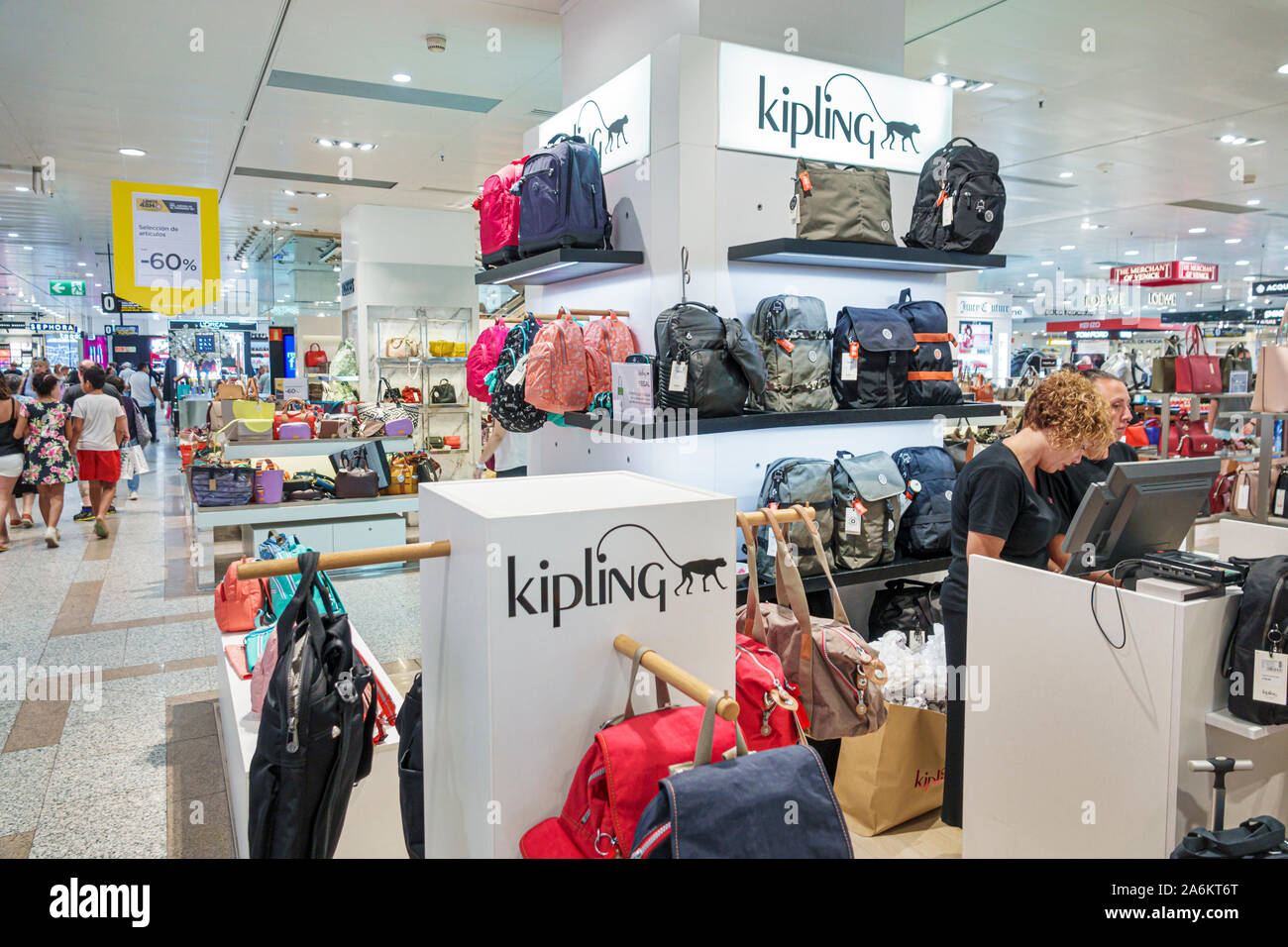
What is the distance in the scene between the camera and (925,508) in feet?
13.1

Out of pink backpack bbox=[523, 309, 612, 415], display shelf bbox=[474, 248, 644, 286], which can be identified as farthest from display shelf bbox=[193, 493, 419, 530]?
pink backpack bbox=[523, 309, 612, 415]

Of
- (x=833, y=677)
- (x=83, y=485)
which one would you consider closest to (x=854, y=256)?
(x=833, y=677)

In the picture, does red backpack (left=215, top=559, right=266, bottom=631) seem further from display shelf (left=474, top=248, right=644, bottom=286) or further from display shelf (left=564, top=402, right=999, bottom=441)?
display shelf (left=474, top=248, right=644, bottom=286)

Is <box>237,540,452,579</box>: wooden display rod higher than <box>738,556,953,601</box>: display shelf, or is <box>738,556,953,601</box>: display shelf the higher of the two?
<box>237,540,452,579</box>: wooden display rod

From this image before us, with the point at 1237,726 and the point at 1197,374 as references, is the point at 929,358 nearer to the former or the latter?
the point at 1237,726

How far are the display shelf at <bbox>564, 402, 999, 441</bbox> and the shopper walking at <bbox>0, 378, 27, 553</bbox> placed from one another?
20.7 ft

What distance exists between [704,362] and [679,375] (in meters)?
0.11

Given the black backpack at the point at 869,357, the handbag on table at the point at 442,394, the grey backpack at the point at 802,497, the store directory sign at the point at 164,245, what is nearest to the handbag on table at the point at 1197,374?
the black backpack at the point at 869,357

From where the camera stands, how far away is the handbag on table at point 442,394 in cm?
1111

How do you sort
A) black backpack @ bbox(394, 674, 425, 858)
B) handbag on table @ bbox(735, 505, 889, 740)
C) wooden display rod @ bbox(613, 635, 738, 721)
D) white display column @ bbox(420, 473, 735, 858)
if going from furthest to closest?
handbag on table @ bbox(735, 505, 889, 740)
black backpack @ bbox(394, 674, 425, 858)
white display column @ bbox(420, 473, 735, 858)
wooden display rod @ bbox(613, 635, 738, 721)

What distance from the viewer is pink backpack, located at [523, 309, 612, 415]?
374cm

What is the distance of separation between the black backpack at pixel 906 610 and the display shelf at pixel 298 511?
13.4 feet
